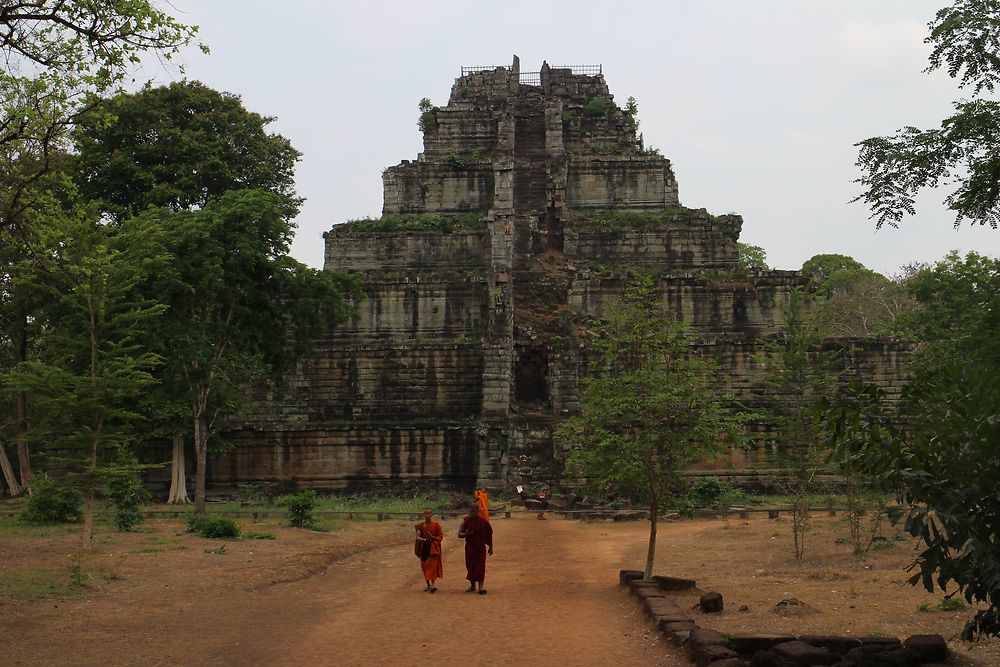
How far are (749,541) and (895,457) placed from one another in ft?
39.7

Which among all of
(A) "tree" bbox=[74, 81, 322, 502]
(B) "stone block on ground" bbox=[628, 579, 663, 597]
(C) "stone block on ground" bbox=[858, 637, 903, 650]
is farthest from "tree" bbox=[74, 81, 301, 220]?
(C) "stone block on ground" bbox=[858, 637, 903, 650]

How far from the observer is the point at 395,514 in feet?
79.5

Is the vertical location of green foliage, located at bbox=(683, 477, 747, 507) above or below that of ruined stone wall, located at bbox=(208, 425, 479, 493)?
below

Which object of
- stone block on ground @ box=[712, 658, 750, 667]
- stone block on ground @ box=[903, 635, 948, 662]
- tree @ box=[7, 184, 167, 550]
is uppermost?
tree @ box=[7, 184, 167, 550]

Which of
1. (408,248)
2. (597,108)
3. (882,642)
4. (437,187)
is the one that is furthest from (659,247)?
(882,642)

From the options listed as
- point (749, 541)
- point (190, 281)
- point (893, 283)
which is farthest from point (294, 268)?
point (893, 283)

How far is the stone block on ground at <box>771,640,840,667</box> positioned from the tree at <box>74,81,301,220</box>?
28.9 metres

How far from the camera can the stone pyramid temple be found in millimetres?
28531

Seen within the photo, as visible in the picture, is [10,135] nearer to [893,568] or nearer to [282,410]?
[893,568]

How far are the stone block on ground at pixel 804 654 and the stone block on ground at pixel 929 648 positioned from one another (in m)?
0.70

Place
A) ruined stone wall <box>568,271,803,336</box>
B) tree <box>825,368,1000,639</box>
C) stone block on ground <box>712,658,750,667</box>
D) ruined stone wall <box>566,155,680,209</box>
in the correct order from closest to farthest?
tree <box>825,368,1000,639</box> → stone block on ground <box>712,658,750,667</box> → ruined stone wall <box>568,271,803,336</box> → ruined stone wall <box>566,155,680,209</box>

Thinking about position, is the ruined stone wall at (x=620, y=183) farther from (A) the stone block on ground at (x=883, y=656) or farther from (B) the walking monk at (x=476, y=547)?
(A) the stone block on ground at (x=883, y=656)

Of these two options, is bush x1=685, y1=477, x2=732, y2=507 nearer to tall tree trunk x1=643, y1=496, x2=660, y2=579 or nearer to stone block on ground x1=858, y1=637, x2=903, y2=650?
tall tree trunk x1=643, y1=496, x2=660, y2=579

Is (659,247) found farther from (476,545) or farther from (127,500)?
(476,545)
